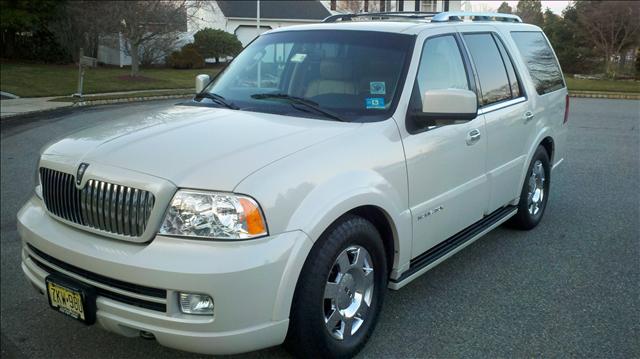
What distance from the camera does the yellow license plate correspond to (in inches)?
113

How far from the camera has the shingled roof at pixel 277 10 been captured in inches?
1647

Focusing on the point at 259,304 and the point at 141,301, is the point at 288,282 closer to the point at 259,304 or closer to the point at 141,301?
the point at 259,304

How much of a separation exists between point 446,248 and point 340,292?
1182mm

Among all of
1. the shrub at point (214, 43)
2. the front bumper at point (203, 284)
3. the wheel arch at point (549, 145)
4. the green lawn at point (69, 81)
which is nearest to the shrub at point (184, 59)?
the shrub at point (214, 43)

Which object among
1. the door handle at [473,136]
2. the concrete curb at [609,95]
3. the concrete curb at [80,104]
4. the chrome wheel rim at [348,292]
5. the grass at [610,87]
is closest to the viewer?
the chrome wheel rim at [348,292]

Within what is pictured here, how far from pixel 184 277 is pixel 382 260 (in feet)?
4.19

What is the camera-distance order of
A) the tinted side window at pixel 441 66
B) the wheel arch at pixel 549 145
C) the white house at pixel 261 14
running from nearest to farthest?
the tinted side window at pixel 441 66 < the wheel arch at pixel 549 145 < the white house at pixel 261 14

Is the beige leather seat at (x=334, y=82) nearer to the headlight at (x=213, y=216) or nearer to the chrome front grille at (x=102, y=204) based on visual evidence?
the headlight at (x=213, y=216)

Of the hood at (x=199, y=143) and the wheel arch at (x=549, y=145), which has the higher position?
the hood at (x=199, y=143)

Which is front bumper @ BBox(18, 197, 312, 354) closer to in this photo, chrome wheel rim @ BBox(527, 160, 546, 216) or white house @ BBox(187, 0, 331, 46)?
chrome wheel rim @ BBox(527, 160, 546, 216)

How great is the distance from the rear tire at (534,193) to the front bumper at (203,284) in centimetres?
322

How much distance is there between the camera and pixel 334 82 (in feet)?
12.6

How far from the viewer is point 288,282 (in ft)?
9.00

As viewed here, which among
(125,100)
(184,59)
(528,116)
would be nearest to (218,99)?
(528,116)
